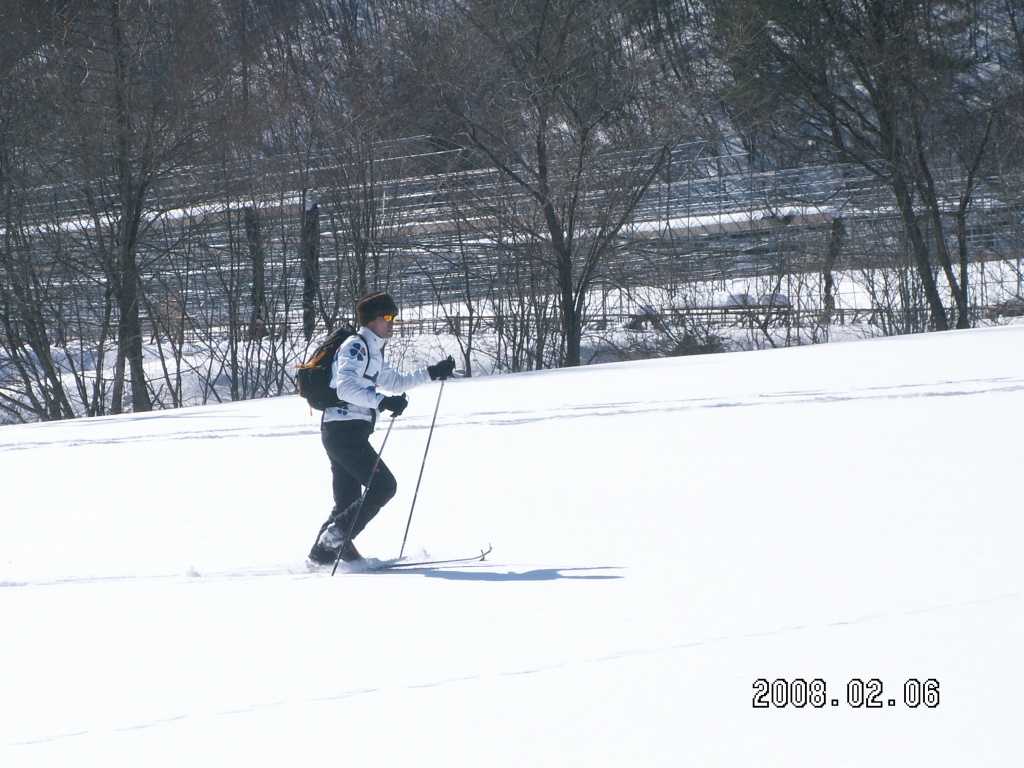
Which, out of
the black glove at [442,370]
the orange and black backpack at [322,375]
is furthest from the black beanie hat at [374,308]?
the black glove at [442,370]

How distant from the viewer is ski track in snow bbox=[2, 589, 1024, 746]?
3.21m

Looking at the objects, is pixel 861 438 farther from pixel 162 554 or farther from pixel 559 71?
pixel 559 71

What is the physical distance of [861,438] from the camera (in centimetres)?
748

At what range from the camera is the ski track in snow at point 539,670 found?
3.21 meters

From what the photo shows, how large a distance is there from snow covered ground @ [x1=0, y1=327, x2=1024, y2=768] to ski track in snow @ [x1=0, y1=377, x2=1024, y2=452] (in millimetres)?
370

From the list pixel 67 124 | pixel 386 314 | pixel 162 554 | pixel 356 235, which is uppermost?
pixel 67 124

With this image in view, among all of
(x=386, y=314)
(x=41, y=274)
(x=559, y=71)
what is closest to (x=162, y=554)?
(x=386, y=314)

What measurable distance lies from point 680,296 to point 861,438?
491 inches

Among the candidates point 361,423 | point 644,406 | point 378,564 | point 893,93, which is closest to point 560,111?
point 893,93

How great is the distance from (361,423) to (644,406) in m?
4.90

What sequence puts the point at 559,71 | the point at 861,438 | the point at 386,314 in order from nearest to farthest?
the point at 386,314
the point at 861,438
the point at 559,71

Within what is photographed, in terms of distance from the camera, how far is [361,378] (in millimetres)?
5031

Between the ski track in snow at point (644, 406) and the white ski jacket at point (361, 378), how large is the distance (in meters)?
4.20

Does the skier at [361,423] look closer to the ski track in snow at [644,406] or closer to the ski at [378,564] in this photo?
the ski at [378,564]
